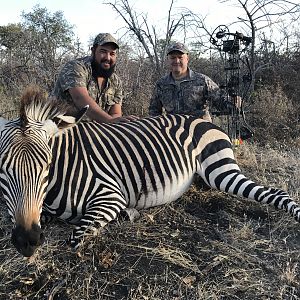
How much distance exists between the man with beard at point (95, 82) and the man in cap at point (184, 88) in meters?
0.60

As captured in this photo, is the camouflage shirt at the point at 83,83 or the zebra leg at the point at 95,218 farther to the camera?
the camouflage shirt at the point at 83,83

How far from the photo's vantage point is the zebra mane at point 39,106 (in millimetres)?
2533

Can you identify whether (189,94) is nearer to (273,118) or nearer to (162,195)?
(162,195)

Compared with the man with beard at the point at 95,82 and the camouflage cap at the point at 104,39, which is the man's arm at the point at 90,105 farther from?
the camouflage cap at the point at 104,39

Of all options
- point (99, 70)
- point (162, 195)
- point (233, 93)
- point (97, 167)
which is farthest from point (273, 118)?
point (97, 167)

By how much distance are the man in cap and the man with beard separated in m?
0.60

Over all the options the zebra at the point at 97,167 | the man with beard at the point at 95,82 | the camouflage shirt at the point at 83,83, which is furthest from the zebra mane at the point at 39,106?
the camouflage shirt at the point at 83,83

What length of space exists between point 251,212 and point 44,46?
839 centimetres

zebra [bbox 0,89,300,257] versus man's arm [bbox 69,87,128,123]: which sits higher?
man's arm [bbox 69,87,128,123]

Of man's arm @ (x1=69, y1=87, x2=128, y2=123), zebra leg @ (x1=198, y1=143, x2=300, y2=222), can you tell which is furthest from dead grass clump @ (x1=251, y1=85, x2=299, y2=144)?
man's arm @ (x1=69, y1=87, x2=128, y2=123)

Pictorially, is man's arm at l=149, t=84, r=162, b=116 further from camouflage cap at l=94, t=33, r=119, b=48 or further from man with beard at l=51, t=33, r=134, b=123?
camouflage cap at l=94, t=33, r=119, b=48

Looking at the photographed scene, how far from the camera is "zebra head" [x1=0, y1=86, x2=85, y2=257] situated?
194 centimetres

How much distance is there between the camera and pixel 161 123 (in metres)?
3.28

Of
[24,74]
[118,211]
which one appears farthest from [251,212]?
[24,74]
